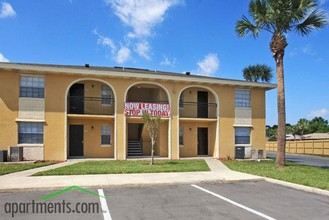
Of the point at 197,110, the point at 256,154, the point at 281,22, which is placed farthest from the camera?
the point at 197,110

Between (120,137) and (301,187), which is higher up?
(120,137)

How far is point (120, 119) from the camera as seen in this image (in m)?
20.4

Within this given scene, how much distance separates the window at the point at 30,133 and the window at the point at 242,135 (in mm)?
13770

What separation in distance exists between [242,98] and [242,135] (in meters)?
2.81

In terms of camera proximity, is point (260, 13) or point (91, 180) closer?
point (91, 180)

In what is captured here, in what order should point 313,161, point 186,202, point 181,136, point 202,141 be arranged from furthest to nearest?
point 313,161 < point 202,141 < point 181,136 < point 186,202

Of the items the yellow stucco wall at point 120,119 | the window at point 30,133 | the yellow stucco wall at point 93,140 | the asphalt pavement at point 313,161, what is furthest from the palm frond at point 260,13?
the window at point 30,133

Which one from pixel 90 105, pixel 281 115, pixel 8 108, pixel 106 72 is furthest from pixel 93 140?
pixel 281 115

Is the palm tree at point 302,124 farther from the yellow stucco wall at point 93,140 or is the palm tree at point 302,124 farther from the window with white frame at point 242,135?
the yellow stucco wall at point 93,140

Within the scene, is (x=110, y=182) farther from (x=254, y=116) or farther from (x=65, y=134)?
(x=254, y=116)

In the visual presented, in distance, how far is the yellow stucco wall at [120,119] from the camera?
18.5 metres

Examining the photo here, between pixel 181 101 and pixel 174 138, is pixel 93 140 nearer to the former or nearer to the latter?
pixel 174 138

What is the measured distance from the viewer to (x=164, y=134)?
23.0m

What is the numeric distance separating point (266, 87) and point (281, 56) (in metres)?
7.25
